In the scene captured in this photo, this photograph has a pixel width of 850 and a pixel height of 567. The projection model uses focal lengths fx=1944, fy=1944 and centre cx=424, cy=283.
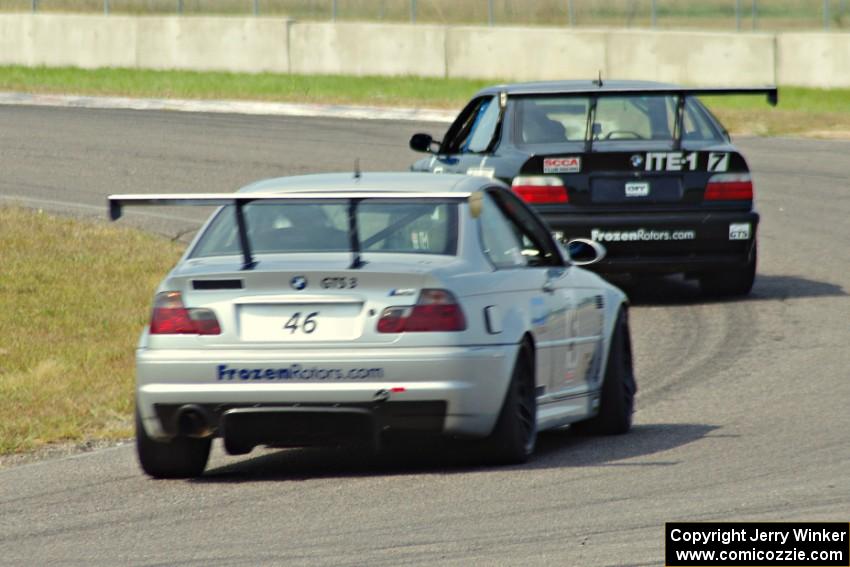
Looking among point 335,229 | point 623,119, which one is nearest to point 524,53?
point 623,119

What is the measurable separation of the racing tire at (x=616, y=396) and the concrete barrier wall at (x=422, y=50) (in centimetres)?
2526

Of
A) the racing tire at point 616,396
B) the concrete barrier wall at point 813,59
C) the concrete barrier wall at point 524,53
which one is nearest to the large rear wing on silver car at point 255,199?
the racing tire at point 616,396

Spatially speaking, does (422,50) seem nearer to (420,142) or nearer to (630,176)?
(420,142)

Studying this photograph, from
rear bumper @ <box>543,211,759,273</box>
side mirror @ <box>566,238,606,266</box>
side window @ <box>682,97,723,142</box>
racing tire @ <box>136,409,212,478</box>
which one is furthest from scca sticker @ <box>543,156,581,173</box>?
racing tire @ <box>136,409,212,478</box>

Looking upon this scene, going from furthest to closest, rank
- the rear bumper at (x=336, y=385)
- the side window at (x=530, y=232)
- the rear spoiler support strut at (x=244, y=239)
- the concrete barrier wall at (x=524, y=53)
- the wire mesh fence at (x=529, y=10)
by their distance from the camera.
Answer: the wire mesh fence at (x=529, y=10) < the concrete barrier wall at (x=524, y=53) < the side window at (x=530, y=232) < the rear spoiler support strut at (x=244, y=239) < the rear bumper at (x=336, y=385)

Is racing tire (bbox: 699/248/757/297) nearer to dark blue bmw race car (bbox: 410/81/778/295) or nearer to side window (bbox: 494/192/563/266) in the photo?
dark blue bmw race car (bbox: 410/81/778/295)

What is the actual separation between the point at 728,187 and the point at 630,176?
2.59 feet

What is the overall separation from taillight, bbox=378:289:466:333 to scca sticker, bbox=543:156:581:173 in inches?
259

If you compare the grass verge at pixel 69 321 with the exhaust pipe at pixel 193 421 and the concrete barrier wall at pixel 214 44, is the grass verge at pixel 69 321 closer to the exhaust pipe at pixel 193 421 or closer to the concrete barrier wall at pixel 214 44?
the exhaust pipe at pixel 193 421

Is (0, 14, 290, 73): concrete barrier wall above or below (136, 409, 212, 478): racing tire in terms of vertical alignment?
above

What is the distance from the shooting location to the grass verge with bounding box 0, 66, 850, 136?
3023 cm

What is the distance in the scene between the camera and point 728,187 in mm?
15148

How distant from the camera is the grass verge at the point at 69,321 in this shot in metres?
11.0

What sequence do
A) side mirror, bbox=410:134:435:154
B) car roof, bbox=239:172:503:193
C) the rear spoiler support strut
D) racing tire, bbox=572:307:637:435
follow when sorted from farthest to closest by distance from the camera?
side mirror, bbox=410:134:435:154, racing tire, bbox=572:307:637:435, car roof, bbox=239:172:503:193, the rear spoiler support strut
